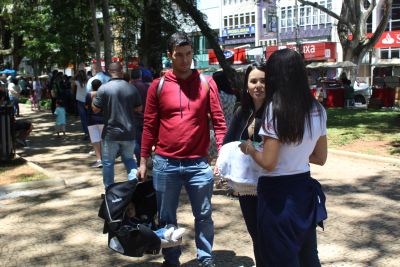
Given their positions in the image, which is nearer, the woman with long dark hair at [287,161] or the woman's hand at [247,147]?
the woman with long dark hair at [287,161]

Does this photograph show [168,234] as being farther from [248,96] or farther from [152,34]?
[152,34]

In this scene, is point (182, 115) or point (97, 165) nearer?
point (182, 115)

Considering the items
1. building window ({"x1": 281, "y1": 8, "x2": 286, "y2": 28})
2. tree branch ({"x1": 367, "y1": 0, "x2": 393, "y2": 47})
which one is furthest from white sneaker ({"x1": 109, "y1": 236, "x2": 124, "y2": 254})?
building window ({"x1": 281, "y1": 8, "x2": 286, "y2": 28})

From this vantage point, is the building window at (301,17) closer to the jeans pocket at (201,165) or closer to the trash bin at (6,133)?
the trash bin at (6,133)

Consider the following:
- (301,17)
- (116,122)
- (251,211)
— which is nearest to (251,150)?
(251,211)

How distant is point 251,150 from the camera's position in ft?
9.00

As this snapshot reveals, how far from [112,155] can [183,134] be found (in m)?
2.38

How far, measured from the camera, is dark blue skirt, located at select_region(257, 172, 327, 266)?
267 cm

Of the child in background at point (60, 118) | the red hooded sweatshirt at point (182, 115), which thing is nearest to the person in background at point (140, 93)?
the red hooded sweatshirt at point (182, 115)

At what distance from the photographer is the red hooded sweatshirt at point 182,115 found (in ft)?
12.6

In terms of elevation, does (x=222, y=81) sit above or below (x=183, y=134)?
above

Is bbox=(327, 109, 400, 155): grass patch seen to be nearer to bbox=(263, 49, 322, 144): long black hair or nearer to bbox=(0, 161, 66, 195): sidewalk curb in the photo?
bbox=(0, 161, 66, 195): sidewalk curb

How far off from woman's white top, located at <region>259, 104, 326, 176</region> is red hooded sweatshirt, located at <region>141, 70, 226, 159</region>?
1218 mm

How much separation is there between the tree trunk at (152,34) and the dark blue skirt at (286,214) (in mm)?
13263
